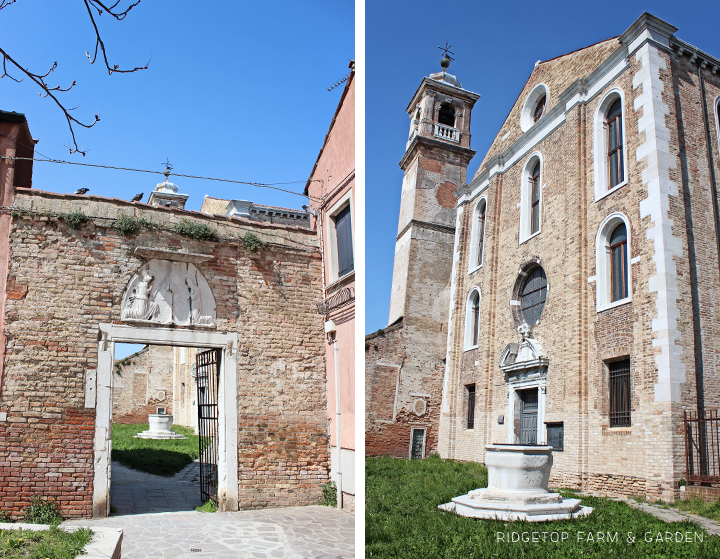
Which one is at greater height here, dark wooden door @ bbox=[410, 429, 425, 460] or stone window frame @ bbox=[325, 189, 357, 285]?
stone window frame @ bbox=[325, 189, 357, 285]

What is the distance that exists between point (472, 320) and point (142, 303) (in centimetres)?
647

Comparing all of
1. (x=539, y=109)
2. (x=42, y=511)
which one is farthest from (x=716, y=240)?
(x=42, y=511)

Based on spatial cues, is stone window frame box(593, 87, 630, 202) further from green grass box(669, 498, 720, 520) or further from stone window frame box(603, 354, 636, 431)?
green grass box(669, 498, 720, 520)

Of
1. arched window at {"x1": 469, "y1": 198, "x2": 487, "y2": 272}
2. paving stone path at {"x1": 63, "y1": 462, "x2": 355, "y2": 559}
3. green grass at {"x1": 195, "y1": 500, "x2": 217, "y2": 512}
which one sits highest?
arched window at {"x1": 469, "y1": 198, "x2": 487, "y2": 272}

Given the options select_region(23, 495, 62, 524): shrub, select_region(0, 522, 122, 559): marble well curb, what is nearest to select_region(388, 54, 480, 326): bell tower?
select_region(23, 495, 62, 524): shrub

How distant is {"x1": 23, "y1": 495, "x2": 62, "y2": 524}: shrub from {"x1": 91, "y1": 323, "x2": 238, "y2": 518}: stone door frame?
46 cm

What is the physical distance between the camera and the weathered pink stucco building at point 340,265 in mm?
8680

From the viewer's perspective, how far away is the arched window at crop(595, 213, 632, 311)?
888 centimetres

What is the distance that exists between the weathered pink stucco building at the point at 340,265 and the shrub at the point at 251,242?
1.11 m

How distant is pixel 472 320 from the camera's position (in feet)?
39.4

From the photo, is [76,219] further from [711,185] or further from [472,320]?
[711,185]

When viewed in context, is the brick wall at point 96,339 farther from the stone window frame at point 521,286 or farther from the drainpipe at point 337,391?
the stone window frame at point 521,286

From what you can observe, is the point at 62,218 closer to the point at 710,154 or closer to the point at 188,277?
the point at 188,277

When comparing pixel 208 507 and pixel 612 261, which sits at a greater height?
pixel 612 261
